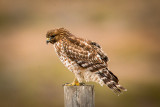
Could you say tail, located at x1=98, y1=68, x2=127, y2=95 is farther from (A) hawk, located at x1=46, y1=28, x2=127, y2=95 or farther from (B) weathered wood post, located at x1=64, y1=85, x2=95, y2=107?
(B) weathered wood post, located at x1=64, y1=85, x2=95, y2=107

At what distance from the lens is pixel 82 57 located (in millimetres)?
7000

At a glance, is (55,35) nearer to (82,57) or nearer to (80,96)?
(82,57)

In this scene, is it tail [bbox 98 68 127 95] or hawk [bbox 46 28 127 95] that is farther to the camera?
hawk [bbox 46 28 127 95]

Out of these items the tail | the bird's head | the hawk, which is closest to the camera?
the tail

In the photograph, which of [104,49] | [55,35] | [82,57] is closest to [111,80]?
[82,57]

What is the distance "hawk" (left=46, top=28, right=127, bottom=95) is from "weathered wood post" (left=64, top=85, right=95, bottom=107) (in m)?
0.71

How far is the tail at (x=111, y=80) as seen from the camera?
6.39m

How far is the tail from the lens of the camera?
639cm

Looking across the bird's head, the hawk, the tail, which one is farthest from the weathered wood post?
the bird's head

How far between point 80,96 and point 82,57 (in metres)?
1.21

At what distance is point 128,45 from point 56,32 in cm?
1500

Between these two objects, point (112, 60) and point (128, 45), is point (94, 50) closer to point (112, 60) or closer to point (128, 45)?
point (112, 60)

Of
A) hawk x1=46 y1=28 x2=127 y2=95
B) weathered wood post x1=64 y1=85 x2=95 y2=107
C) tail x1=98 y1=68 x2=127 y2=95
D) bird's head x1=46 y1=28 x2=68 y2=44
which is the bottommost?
weathered wood post x1=64 y1=85 x2=95 y2=107

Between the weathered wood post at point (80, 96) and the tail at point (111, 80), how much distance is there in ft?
1.96
